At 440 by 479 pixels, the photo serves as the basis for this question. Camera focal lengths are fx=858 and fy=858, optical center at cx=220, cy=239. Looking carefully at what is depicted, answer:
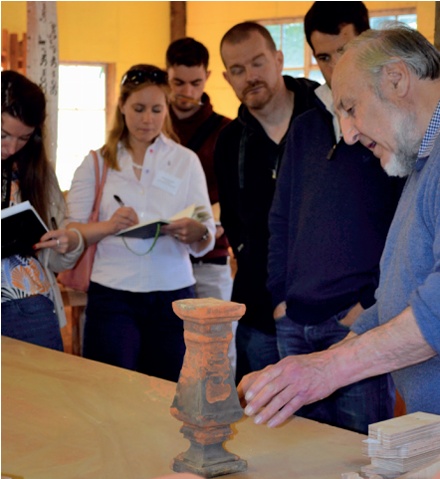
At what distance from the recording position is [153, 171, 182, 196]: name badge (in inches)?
138

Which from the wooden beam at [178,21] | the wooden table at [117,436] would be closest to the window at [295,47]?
the wooden beam at [178,21]

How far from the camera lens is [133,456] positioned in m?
1.75

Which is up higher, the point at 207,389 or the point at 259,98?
the point at 259,98

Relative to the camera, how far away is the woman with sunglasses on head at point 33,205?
291 cm

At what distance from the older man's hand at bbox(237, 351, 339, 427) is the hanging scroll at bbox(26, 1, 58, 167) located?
2492 mm

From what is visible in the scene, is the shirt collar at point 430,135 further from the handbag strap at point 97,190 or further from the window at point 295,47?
the window at point 295,47

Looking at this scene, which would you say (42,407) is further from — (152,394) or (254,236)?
(254,236)

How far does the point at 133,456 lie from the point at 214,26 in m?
10.0

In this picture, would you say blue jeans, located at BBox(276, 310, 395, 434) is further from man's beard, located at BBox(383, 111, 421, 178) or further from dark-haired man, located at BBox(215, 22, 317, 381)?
man's beard, located at BBox(383, 111, 421, 178)

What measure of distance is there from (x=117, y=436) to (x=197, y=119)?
256 cm

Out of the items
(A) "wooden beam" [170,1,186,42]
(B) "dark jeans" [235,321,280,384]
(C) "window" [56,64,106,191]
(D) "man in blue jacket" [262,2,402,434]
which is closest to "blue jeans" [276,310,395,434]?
(D) "man in blue jacket" [262,2,402,434]

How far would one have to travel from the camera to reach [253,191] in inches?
126

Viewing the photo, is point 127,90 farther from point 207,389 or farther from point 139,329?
point 207,389

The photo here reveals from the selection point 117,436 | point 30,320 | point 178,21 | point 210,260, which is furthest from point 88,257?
point 178,21
